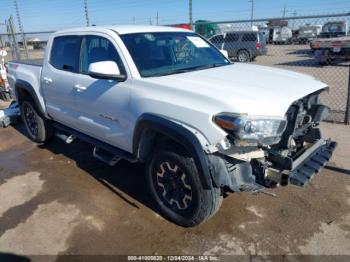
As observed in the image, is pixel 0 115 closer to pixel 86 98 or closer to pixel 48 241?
pixel 86 98

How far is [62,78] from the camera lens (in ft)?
15.3

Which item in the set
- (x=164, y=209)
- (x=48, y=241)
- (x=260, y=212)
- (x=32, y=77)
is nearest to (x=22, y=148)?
(x=32, y=77)

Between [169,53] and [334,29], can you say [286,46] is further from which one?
[169,53]

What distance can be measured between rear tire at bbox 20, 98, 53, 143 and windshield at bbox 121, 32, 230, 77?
2712 mm

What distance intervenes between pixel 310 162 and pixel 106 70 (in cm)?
221

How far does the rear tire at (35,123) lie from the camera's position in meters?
5.80

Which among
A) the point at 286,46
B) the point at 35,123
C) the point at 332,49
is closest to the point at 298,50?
the point at 286,46

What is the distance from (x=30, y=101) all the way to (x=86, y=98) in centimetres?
225

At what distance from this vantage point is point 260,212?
146 inches

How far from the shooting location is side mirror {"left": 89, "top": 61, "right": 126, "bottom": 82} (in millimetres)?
3381

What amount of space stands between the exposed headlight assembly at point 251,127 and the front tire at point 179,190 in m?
0.52

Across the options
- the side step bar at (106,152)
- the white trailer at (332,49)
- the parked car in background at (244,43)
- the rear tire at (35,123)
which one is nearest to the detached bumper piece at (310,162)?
the side step bar at (106,152)

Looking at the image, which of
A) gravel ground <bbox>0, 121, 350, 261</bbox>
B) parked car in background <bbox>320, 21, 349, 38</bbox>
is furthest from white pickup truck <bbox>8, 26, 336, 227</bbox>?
parked car in background <bbox>320, 21, 349, 38</bbox>

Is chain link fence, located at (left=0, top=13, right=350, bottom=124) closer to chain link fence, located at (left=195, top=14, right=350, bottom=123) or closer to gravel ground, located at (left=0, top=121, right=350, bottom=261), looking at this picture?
chain link fence, located at (left=195, top=14, right=350, bottom=123)
